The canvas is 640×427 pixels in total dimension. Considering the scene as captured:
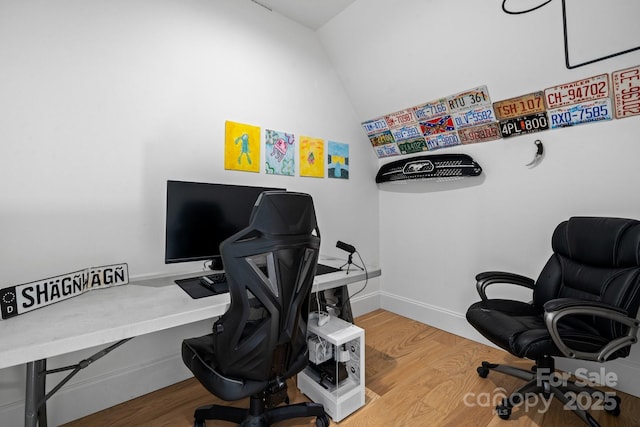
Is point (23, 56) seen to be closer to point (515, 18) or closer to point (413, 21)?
point (413, 21)

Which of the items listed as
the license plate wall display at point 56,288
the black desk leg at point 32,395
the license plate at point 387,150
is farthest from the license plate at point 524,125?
the black desk leg at point 32,395

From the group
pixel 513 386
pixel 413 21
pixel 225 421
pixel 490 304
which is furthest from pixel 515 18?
pixel 225 421

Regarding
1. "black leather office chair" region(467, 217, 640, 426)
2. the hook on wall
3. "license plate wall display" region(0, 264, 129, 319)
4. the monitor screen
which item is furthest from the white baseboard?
"license plate wall display" region(0, 264, 129, 319)

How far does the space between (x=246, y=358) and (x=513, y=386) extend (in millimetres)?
1800

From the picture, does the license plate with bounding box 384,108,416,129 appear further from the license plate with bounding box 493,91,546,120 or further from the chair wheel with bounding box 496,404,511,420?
the chair wheel with bounding box 496,404,511,420

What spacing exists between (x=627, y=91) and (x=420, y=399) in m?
2.25

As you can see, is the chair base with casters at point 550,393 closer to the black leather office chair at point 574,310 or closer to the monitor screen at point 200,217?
the black leather office chair at point 574,310

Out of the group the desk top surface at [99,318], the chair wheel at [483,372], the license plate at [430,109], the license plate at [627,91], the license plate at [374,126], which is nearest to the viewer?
the desk top surface at [99,318]

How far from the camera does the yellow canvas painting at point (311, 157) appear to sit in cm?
262

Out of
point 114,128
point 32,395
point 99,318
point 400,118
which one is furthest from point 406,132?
point 32,395

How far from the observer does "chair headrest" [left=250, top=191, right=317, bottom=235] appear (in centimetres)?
119

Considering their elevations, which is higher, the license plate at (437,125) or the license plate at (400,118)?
the license plate at (400,118)

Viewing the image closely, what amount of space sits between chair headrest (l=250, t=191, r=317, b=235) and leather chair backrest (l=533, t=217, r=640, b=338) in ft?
5.64

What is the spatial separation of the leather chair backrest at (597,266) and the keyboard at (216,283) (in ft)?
6.63
